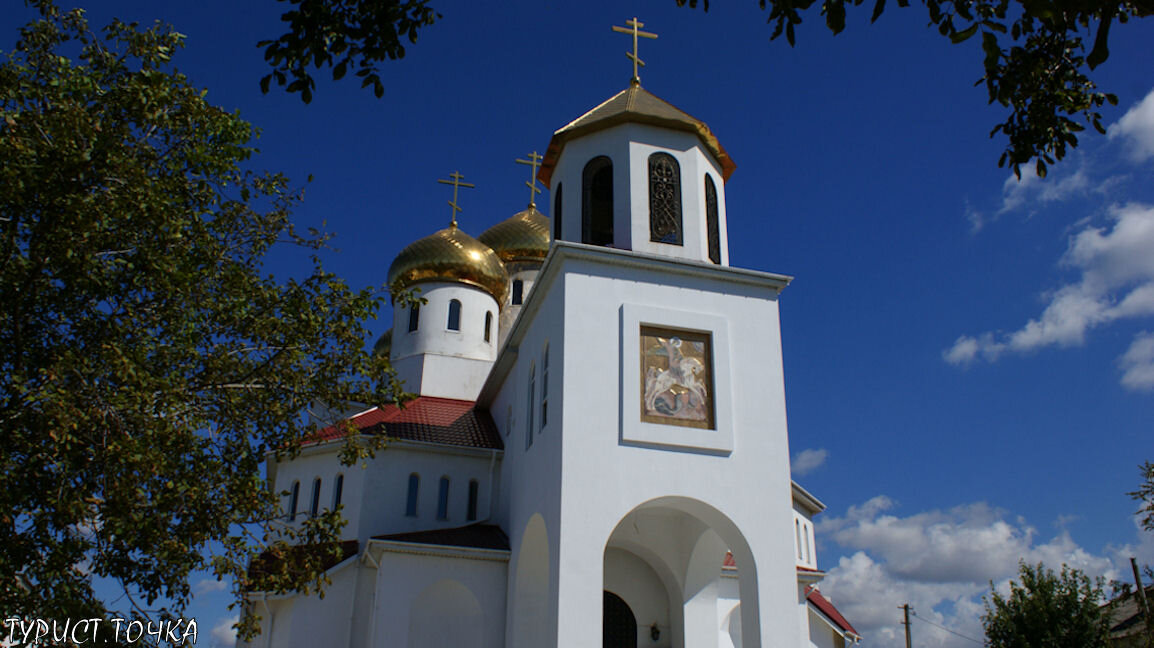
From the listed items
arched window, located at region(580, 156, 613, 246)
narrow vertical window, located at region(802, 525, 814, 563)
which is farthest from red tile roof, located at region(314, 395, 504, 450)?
narrow vertical window, located at region(802, 525, 814, 563)

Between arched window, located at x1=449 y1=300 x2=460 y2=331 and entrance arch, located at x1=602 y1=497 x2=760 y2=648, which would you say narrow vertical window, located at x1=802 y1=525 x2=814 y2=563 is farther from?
arched window, located at x1=449 y1=300 x2=460 y2=331

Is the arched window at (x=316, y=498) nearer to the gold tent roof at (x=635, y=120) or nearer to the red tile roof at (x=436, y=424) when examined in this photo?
the red tile roof at (x=436, y=424)

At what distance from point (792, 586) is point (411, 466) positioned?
8305mm

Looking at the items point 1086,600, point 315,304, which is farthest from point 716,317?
point 1086,600

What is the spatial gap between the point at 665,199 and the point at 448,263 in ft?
32.2

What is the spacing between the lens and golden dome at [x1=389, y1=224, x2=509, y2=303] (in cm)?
2242

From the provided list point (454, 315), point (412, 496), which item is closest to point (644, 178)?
point (412, 496)

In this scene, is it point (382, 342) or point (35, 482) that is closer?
point (35, 482)

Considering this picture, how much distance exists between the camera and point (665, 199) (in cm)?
1375

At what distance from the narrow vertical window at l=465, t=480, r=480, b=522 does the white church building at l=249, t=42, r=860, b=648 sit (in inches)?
1.6

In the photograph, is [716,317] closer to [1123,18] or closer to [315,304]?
[315,304]

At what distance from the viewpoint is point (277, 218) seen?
10.3 meters

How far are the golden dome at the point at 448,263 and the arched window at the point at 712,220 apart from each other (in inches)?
376

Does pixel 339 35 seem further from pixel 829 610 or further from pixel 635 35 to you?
pixel 829 610
